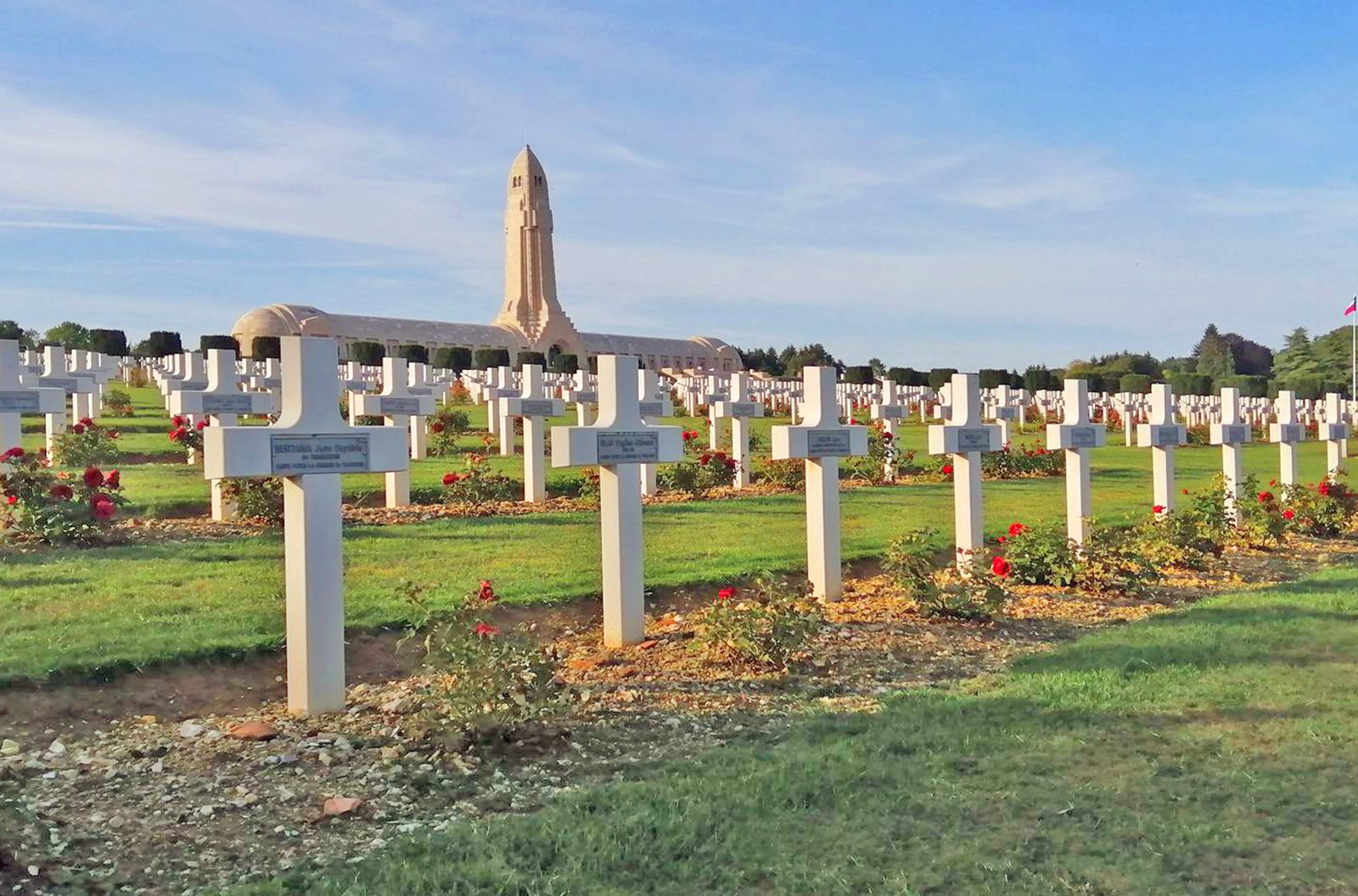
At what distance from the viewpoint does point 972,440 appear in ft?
29.2

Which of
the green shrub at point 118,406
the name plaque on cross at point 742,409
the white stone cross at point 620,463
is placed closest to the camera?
the white stone cross at point 620,463

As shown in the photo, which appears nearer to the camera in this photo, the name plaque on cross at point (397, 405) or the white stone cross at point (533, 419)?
the white stone cross at point (533, 419)

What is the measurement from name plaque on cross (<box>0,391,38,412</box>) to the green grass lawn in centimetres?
903

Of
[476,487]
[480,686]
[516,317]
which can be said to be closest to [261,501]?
[476,487]

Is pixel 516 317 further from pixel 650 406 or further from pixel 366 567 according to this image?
pixel 366 567

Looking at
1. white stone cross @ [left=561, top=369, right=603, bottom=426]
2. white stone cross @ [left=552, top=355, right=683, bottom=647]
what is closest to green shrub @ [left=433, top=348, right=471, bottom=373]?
white stone cross @ [left=561, top=369, right=603, bottom=426]

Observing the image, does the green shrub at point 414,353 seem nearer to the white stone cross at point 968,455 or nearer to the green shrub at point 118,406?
the green shrub at point 118,406

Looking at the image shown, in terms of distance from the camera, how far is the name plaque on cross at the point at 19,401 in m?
10.4

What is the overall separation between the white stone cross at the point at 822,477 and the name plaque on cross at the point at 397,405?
6.13 m

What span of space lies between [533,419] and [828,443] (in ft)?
18.1

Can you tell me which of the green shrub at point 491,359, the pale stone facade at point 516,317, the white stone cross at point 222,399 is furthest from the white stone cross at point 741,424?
the pale stone facade at point 516,317

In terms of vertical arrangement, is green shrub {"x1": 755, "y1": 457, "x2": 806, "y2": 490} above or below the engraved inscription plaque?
below

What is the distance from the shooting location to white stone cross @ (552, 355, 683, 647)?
629 cm

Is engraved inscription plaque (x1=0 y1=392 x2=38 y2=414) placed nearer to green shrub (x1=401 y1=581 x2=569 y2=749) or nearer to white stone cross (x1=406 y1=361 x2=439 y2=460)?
white stone cross (x1=406 y1=361 x2=439 y2=460)
